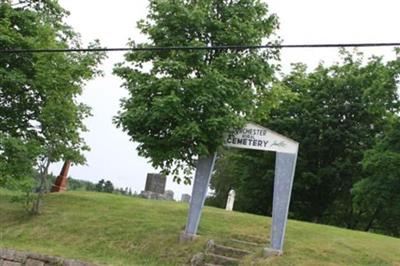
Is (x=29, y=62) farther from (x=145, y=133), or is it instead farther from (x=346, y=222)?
(x=346, y=222)

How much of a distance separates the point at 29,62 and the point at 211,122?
9692mm

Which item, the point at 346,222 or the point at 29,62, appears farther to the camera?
the point at 346,222

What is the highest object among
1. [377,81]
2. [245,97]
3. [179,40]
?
[377,81]

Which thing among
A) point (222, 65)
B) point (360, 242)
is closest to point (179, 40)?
point (222, 65)

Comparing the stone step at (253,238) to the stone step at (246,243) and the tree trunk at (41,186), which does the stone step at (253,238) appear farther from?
the tree trunk at (41,186)

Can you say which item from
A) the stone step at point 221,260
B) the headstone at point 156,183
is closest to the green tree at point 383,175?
the headstone at point 156,183

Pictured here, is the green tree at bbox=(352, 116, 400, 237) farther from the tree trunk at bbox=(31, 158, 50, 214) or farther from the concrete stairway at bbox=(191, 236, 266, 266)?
the tree trunk at bbox=(31, 158, 50, 214)

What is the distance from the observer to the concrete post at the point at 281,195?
11242mm

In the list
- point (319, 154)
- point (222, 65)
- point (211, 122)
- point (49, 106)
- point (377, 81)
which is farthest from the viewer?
point (319, 154)

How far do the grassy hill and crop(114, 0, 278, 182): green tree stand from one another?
5.68ft

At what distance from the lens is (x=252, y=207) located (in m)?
31.1

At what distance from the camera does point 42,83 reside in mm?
15070

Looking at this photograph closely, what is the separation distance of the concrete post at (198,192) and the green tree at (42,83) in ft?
13.8

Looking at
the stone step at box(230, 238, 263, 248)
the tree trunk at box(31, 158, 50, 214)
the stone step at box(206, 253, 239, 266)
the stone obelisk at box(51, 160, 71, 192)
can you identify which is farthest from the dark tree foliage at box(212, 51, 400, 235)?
the stone step at box(206, 253, 239, 266)
